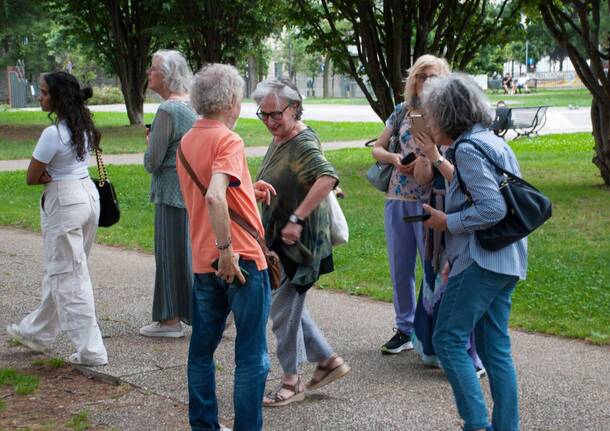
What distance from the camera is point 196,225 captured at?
4.30 metres

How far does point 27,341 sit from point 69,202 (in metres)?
1.02

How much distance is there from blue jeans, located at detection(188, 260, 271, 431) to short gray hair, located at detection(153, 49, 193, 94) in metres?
2.23

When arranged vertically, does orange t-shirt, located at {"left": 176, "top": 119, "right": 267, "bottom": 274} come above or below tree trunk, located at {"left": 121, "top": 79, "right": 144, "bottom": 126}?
above

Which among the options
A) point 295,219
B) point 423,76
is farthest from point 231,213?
point 423,76

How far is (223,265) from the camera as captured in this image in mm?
4121

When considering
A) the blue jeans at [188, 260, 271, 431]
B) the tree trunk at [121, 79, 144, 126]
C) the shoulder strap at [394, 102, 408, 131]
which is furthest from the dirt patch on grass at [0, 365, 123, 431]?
the tree trunk at [121, 79, 144, 126]

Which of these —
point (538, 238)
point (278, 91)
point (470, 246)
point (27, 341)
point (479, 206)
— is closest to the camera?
point (479, 206)

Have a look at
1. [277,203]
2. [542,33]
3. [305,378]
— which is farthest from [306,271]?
[542,33]

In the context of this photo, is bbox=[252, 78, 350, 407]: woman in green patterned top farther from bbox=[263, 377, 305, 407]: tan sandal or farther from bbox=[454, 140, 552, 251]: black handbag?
bbox=[454, 140, 552, 251]: black handbag

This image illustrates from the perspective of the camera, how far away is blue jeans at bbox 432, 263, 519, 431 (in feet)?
13.4

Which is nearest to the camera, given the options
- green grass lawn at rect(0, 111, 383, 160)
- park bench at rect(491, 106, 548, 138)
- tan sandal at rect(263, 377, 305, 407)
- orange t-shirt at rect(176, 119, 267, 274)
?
orange t-shirt at rect(176, 119, 267, 274)

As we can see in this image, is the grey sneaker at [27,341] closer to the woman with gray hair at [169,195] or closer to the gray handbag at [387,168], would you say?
the woman with gray hair at [169,195]

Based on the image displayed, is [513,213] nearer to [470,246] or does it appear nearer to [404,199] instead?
[470,246]

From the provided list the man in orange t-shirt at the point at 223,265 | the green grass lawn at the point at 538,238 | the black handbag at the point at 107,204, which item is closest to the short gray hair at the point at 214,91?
the man in orange t-shirt at the point at 223,265
